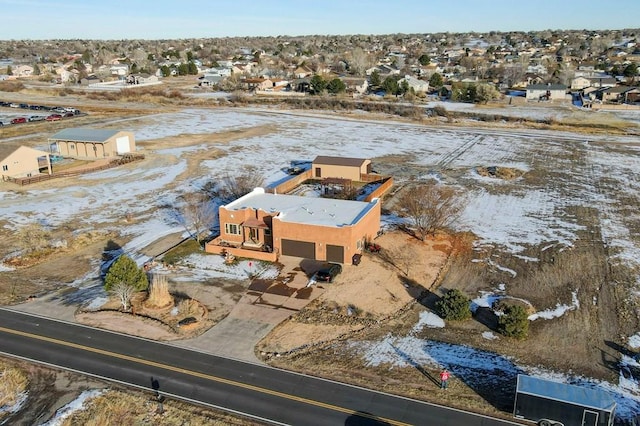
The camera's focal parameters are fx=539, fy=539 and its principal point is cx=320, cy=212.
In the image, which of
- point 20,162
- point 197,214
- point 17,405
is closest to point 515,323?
point 17,405

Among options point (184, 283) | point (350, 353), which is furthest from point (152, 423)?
point (184, 283)

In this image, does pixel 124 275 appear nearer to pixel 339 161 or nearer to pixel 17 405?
pixel 17 405

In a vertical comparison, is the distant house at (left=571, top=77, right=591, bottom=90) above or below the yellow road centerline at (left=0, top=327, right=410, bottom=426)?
above

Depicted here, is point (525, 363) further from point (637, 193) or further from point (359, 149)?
point (359, 149)

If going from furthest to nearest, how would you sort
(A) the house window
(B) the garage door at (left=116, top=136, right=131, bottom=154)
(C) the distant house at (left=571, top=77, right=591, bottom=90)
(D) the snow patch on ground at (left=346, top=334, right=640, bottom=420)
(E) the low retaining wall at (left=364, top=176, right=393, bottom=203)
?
1. (C) the distant house at (left=571, top=77, right=591, bottom=90)
2. (B) the garage door at (left=116, top=136, right=131, bottom=154)
3. (E) the low retaining wall at (left=364, top=176, right=393, bottom=203)
4. (A) the house window
5. (D) the snow patch on ground at (left=346, top=334, right=640, bottom=420)

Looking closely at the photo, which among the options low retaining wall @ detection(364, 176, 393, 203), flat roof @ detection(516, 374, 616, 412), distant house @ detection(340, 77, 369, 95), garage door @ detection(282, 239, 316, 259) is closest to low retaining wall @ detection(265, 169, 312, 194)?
low retaining wall @ detection(364, 176, 393, 203)

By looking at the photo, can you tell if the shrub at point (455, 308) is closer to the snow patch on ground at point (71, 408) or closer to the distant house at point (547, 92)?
the snow patch on ground at point (71, 408)

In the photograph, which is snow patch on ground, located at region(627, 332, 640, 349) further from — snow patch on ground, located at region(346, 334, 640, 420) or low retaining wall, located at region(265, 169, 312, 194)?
low retaining wall, located at region(265, 169, 312, 194)
